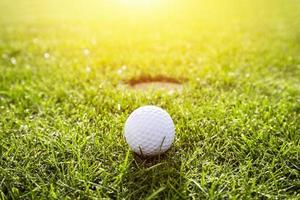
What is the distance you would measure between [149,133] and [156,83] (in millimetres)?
1892

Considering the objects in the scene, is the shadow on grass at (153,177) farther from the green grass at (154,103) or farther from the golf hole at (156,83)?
the golf hole at (156,83)

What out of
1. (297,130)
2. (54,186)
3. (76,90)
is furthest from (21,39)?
(297,130)

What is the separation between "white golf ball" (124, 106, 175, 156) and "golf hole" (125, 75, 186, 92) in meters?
1.43

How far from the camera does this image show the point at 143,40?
21.6ft

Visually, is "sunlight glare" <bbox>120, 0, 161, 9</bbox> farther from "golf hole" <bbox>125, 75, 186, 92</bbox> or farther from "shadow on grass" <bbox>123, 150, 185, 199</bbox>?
"shadow on grass" <bbox>123, 150, 185, 199</bbox>

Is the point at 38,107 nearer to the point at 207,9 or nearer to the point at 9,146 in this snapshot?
the point at 9,146

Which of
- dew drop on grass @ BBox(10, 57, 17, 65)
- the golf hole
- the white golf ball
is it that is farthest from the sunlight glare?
the white golf ball

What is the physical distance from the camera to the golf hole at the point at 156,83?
176 inches

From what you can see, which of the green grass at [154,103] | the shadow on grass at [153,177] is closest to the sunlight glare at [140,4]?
the green grass at [154,103]

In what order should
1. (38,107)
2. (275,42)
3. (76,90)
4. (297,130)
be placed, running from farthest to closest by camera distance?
1. (275,42)
2. (76,90)
3. (38,107)
4. (297,130)

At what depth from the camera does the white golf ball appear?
9.37ft

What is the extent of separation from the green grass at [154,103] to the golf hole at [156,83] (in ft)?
0.38

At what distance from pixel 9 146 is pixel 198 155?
5.12 ft

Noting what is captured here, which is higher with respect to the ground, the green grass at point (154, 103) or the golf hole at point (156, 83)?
the green grass at point (154, 103)
